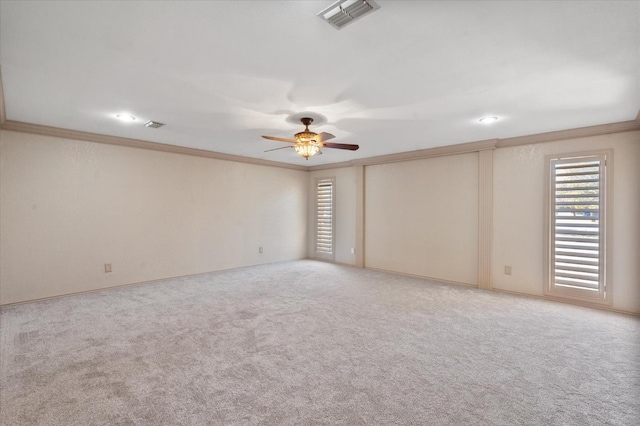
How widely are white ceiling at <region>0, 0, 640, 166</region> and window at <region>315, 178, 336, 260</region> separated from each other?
11.1ft

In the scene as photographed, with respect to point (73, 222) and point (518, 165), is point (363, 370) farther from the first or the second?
point (73, 222)

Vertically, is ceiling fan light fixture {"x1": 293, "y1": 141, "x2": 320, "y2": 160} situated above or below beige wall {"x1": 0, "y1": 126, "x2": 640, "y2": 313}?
above

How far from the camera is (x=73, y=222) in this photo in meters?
4.38

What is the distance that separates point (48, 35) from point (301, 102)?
1913mm

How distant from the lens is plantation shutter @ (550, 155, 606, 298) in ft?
12.8

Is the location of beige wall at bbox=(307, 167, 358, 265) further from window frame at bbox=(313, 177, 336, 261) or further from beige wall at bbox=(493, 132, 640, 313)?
beige wall at bbox=(493, 132, 640, 313)

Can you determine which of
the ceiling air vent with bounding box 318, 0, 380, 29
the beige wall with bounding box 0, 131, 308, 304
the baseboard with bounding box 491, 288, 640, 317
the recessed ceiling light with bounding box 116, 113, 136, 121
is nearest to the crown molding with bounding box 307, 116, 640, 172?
the baseboard with bounding box 491, 288, 640, 317

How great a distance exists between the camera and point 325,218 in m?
7.32

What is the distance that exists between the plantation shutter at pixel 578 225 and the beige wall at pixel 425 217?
1059 millimetres

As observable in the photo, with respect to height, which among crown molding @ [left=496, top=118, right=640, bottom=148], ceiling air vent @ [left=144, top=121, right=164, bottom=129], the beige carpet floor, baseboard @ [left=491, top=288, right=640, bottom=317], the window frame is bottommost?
the beige carpet floor

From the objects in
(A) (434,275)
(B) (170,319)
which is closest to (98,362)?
(B) (170,319)

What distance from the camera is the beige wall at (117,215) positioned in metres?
4.00

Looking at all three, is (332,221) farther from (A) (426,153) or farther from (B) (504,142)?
(B) (504,142)

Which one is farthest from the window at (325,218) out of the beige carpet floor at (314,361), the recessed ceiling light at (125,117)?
the recessed ceiling light at (125,117)
